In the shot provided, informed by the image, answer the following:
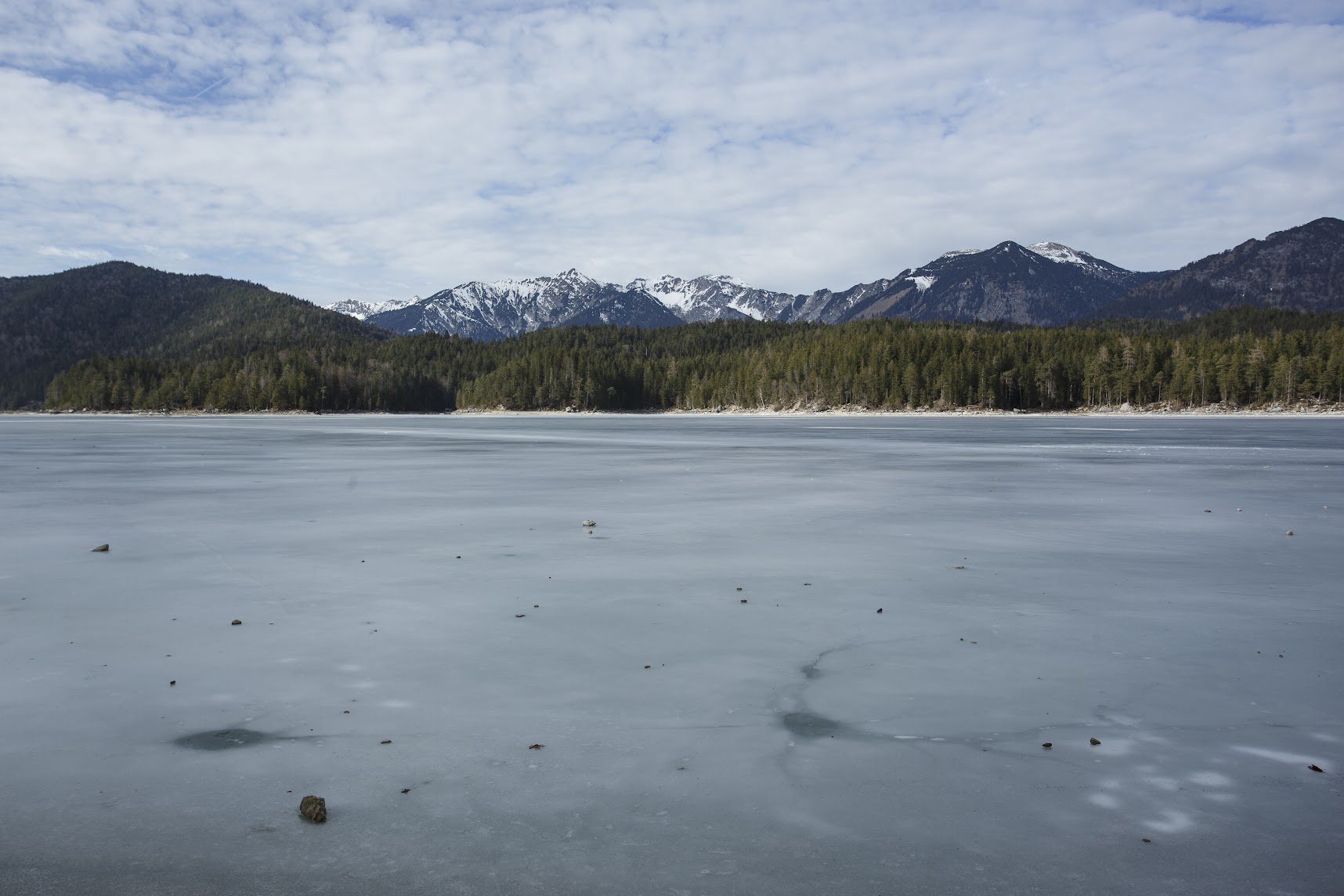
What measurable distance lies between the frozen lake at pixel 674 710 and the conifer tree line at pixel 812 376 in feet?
414

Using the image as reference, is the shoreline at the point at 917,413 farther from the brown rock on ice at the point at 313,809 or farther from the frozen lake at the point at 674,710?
the brown rock on ice at the point at 313,809

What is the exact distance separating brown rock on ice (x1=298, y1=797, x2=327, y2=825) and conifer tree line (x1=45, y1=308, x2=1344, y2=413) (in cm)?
13569

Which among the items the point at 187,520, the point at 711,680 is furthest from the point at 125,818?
the point at 187,520

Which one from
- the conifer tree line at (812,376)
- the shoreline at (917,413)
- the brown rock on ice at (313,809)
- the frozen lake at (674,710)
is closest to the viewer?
the frozen lake at (674,710)

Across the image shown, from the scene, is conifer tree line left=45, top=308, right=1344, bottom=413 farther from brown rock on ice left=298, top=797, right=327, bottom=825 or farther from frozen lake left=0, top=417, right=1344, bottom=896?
brown rock on ice left=298, top=797, right=327, bottom=825

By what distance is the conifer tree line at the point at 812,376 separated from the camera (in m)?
123

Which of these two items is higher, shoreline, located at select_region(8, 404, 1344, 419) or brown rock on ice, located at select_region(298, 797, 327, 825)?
shoreline, located at select_region(8, 404, 1344, 419)

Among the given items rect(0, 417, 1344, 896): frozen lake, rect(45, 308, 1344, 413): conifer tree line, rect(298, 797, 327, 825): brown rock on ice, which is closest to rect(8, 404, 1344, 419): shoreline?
rect(45, 308, 1344, 413): conifer tree line

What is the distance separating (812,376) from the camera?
487 ft

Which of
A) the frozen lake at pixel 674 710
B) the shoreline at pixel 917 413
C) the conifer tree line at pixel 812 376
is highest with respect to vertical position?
the conifer tree line at pixel 812 376

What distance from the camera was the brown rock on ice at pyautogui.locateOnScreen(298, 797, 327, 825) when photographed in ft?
14.6

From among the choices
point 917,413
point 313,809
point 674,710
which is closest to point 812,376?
point 917,413

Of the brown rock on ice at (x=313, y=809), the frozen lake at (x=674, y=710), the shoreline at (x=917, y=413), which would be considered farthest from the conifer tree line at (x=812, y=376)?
the brown rock on ice at (x=313, y=809)

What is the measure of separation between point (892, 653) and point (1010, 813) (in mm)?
2952
